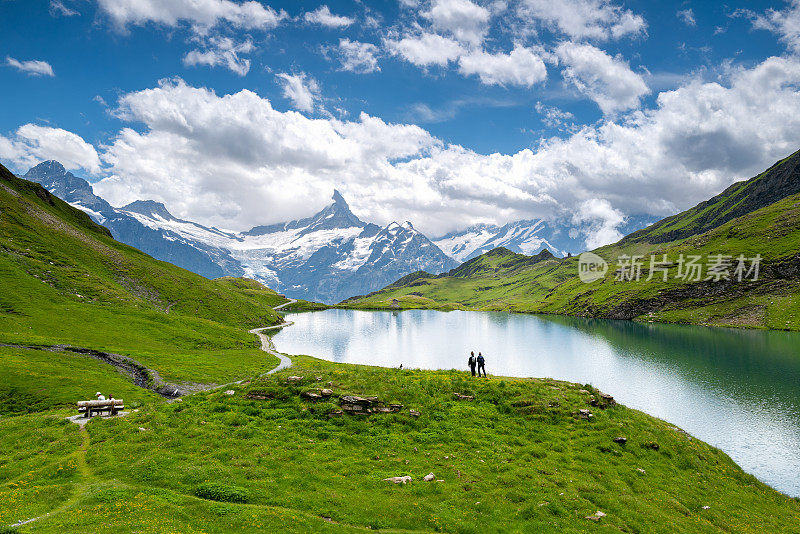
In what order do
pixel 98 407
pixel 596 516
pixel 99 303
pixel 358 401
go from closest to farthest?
pixel 596 516 < pixel 358 401 < pixel 98 407 < pixel 99 303

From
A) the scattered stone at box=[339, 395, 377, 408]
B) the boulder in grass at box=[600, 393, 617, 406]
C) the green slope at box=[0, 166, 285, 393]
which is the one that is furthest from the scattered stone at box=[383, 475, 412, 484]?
the green slope at box=[0, 166, 285, 393]

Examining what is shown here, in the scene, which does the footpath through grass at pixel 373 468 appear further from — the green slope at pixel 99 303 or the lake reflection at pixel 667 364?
the green slope at pixel 99 303

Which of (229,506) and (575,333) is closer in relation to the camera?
(229,506)

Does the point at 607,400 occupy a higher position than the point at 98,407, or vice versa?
the point at 607,400

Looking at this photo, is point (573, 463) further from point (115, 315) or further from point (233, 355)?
point (115, 315)

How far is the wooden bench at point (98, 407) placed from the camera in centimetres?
3011

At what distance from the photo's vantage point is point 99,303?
279 ft

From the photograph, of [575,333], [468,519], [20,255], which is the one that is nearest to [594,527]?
[468,519]

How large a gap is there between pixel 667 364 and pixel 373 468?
318 feet

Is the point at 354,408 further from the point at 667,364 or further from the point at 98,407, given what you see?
the point at 667,364

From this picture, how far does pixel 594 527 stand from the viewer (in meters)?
18.4

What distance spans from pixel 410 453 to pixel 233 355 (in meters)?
65.1


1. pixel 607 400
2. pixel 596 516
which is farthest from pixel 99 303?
pixel 596 516

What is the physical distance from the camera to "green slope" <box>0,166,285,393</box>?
60.6m
